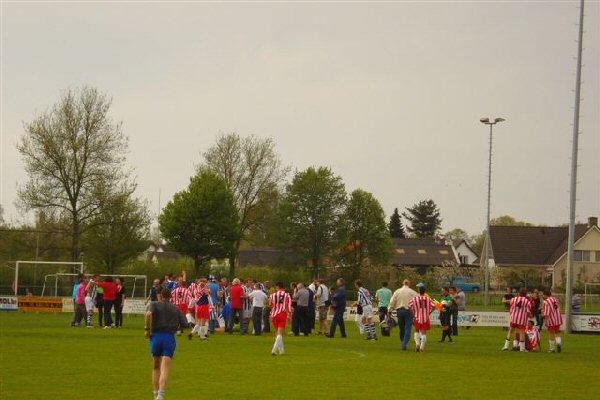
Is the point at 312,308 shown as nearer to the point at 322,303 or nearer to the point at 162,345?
the point at 322,303

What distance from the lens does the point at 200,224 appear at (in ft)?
252

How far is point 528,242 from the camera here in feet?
357

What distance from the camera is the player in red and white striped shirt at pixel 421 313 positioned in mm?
27562

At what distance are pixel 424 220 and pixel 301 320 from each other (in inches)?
4820

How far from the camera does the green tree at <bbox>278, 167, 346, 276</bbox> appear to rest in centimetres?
9031

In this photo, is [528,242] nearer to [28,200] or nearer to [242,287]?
[28,200]

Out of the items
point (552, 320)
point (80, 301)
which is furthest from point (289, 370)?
point (80, 301)

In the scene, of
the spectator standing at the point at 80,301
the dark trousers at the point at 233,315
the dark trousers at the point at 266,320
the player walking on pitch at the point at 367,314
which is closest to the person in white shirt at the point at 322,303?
the dark trousers at the point at 266,320

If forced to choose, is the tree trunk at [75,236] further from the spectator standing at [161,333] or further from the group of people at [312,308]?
the spectator standing at [161,333]

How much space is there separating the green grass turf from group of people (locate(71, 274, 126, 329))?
180 inches

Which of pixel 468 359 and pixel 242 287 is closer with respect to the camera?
pixel 468 359

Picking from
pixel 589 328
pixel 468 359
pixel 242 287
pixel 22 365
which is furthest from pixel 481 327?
pixel 22 365

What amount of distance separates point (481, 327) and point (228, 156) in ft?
160

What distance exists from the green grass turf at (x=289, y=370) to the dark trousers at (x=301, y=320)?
297 centimetres
